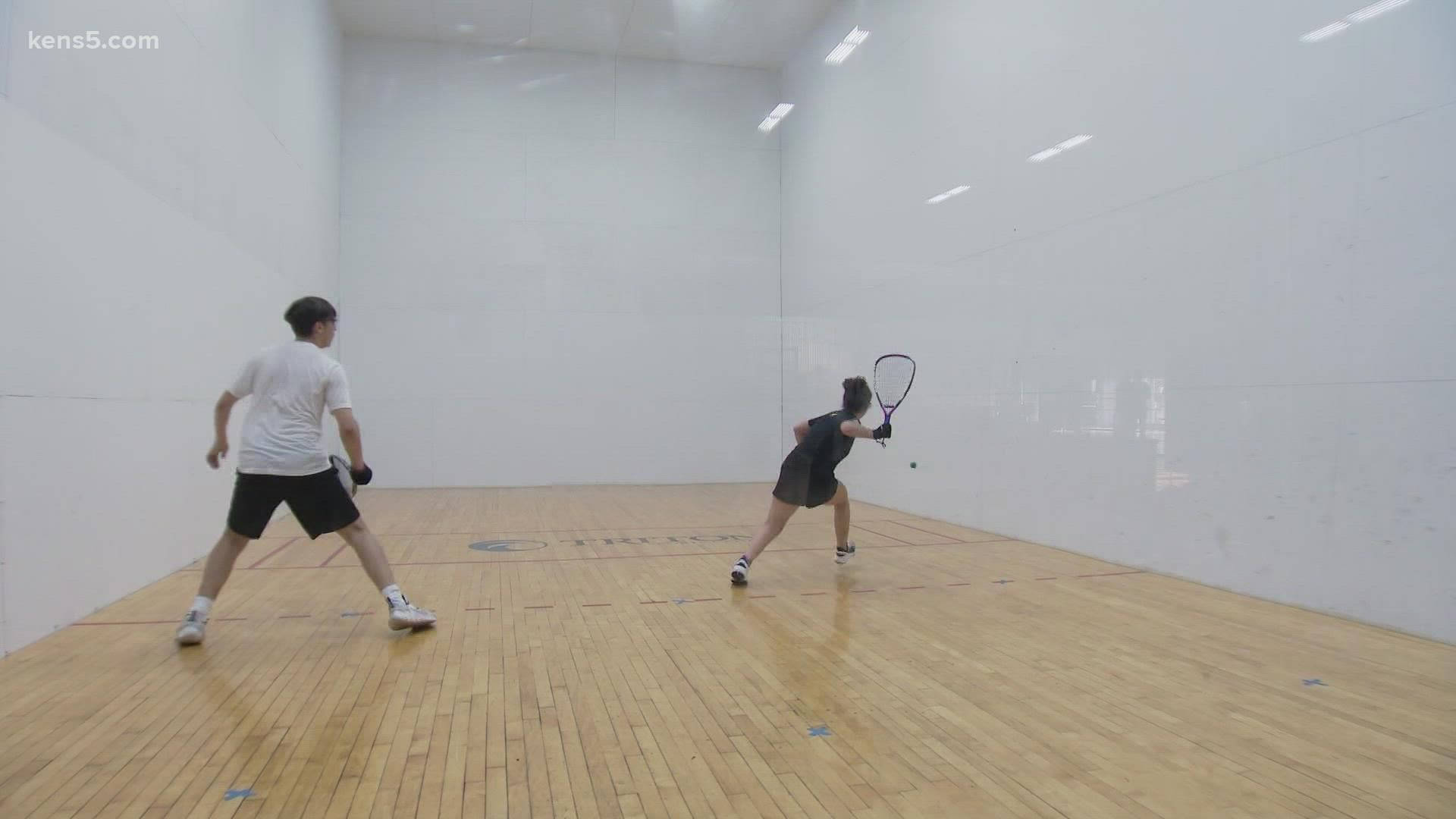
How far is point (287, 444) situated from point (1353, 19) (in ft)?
12.9

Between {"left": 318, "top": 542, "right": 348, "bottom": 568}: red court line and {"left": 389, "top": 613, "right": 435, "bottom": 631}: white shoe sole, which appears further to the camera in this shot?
{"left": 318, "top": 542, "right": 348, "bottom": 568}: red court line

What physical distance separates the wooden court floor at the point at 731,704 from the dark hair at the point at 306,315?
38.2 inches

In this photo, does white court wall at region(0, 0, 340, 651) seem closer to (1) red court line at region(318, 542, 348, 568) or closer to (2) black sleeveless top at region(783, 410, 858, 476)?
(1) red court line at region(318, 542, 348, 568)

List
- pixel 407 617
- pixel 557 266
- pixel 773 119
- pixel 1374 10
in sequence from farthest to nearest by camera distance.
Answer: pixel 773 119, pixel 557 266, pixel 1374 10, pixel 407 617

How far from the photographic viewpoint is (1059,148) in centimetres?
499

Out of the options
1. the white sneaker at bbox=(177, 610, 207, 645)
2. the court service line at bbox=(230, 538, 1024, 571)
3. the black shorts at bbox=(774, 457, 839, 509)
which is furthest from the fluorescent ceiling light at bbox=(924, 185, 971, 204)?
the white sneaker at bbox=(177, 610, 207, 645)

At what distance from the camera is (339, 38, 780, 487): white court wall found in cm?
872

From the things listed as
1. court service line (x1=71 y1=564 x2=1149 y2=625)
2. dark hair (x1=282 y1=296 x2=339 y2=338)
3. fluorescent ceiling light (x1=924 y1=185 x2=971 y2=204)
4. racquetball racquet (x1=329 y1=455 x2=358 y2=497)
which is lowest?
court service line (x1=71 y1=564 x2=1149 y2=625)

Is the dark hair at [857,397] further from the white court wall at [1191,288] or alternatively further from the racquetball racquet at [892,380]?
the white court wall at [1191,288]

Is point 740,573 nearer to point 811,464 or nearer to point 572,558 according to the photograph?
Result: point 811,464

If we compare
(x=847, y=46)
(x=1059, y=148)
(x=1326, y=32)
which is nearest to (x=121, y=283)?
(x=1059, y=148)

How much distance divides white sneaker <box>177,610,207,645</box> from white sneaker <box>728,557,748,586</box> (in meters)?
1.92

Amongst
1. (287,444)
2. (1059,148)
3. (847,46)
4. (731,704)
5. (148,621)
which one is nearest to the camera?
(731,704)

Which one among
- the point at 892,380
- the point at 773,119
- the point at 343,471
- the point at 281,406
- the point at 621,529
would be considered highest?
the point at 773,119
